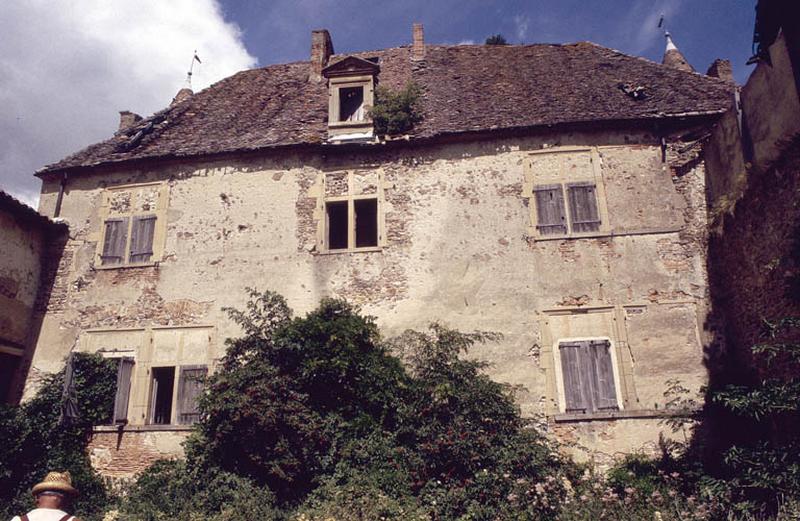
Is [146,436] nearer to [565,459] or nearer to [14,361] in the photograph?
[14,361]

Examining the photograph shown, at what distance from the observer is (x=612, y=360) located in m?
11.2

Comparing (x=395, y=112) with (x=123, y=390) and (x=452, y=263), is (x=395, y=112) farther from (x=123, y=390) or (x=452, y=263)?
(x=123, y=390)

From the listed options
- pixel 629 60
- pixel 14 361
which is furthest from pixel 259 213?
pixel 629 60

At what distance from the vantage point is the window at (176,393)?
11906 mm

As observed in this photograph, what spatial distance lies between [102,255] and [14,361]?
289 cm

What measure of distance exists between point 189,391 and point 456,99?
9.38 metres

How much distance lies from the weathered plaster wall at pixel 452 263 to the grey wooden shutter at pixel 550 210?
0.26m

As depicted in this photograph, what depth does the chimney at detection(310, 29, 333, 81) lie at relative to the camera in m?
17.0

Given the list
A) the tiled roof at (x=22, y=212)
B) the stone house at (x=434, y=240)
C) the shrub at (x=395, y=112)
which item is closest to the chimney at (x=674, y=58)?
the stone house at (x=434, y=240)

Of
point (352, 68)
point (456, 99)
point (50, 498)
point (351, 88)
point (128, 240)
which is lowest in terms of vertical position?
point (50, 498)

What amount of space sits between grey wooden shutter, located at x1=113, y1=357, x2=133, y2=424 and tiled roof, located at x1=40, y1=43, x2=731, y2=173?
494 centimetres

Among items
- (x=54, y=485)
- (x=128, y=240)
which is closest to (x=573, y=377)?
(x=54, y=485)

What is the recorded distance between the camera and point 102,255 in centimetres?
1343

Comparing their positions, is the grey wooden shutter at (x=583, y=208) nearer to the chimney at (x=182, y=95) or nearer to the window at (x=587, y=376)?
the window at (x=587, y=376)
